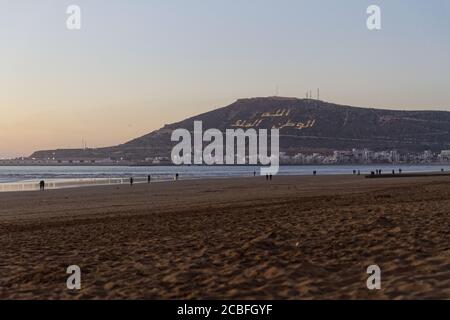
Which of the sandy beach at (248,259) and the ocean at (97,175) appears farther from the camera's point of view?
the ocean at (97,175)

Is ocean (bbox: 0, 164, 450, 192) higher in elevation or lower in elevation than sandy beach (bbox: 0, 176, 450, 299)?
lower

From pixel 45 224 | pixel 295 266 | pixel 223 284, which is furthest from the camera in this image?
pixel 45 224

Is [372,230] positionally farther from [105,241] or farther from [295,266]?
[105,241]

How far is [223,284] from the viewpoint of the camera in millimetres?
7598

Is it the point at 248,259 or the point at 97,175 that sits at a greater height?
the point at 248,259

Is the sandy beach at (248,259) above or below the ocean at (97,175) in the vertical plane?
above

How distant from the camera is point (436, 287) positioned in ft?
22.2

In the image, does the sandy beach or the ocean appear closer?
the sandy beach

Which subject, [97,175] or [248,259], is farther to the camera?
[97,175]

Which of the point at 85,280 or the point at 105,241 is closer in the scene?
the point at 85,280
